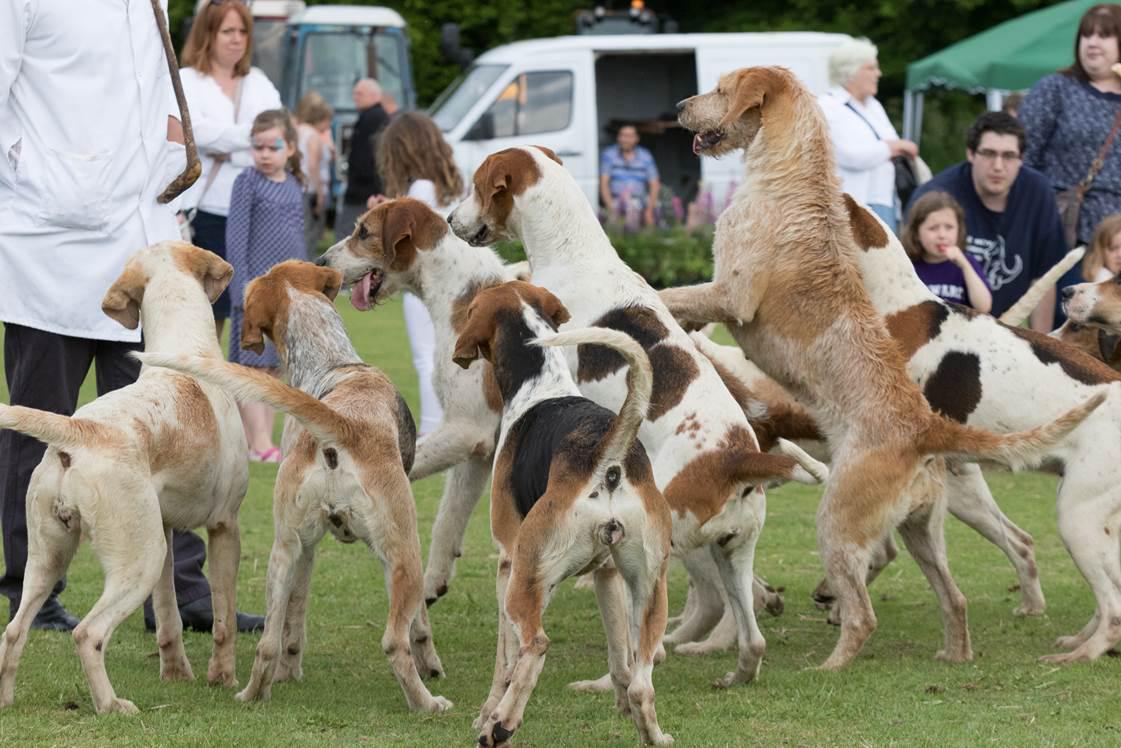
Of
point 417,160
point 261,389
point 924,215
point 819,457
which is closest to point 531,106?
point 417,160

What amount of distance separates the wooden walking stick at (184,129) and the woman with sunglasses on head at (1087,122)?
200 inches

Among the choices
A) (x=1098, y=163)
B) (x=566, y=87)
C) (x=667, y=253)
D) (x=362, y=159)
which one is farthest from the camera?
(x=566, y=87)

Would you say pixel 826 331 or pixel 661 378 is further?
pixel 826 331

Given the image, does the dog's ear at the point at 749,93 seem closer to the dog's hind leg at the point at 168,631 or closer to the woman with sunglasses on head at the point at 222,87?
the dog's hind leg at the point at 168,631

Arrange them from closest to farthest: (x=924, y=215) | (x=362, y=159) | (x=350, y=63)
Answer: (x=924, y=215) → (x=362, y=159) → (x=350, y=63)

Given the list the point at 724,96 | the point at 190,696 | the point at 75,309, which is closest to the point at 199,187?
the point at 75,309

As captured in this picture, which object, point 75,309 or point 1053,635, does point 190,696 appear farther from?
point 1053,635

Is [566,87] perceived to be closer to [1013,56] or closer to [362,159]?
[362,159]

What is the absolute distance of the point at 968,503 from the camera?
22.5 ft

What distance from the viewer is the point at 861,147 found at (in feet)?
33.5

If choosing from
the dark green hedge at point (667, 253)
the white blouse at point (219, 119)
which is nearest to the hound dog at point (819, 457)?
the white blouse at point (219, 119)

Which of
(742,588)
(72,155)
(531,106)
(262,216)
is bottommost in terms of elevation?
(531,106)

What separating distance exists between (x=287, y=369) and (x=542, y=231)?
1.11m

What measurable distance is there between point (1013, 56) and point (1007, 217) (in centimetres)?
1388
